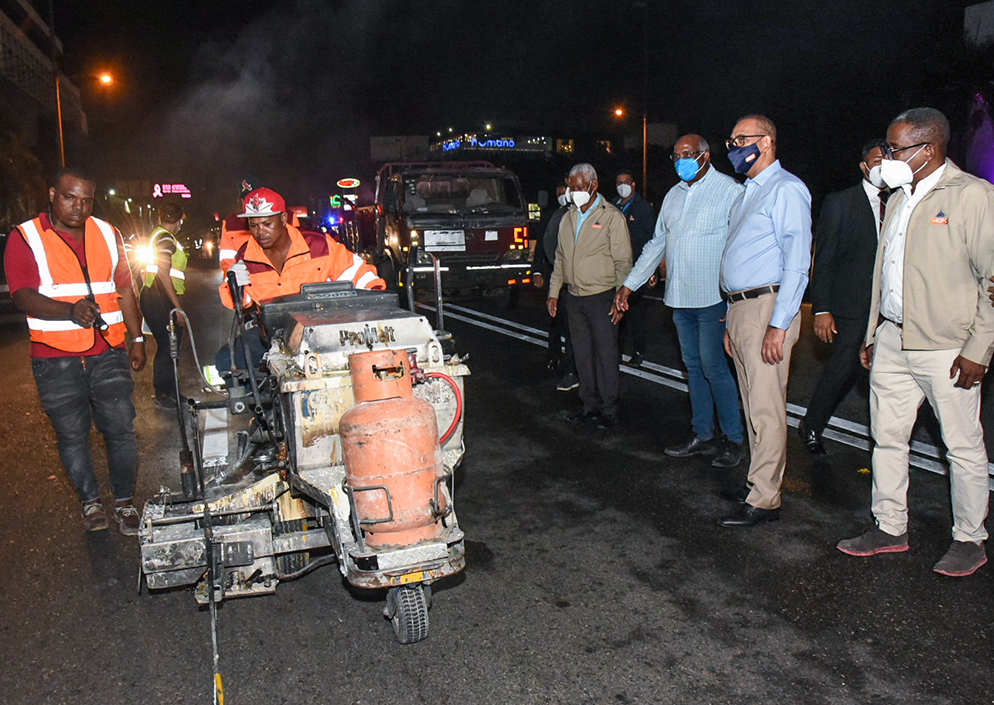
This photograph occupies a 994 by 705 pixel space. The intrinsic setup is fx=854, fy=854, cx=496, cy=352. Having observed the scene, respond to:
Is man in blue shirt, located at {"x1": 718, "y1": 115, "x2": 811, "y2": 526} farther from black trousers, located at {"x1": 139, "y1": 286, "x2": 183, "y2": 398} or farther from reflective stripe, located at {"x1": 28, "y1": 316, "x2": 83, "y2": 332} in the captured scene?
black trousers, located at {"x1": 139, "y1": 286, "x2": 183, "y2": 398}

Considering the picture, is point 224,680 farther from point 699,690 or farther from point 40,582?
point 699,690

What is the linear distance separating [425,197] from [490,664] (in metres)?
12.0

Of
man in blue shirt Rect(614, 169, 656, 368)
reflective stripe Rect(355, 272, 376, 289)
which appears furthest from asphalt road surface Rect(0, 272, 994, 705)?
man in blue shirt Rect(614, 169, 656, 368)

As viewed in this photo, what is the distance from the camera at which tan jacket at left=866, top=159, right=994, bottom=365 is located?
3.75 meters

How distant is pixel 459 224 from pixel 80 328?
32.0ft

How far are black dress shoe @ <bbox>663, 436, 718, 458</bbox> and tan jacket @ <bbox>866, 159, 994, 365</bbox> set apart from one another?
7.11 feet

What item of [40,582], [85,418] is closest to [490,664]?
[40,582]

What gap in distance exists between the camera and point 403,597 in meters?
3.39

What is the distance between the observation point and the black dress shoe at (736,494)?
16.5 feet

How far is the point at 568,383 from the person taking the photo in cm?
820

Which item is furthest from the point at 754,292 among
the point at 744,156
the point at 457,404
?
the point at 457,404

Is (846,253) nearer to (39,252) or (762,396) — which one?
(762,396)

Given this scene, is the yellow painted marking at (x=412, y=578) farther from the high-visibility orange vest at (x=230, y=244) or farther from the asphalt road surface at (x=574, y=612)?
the high-visibility orange vest at (x=230, y=244)

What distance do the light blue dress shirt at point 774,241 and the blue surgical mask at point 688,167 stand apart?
0.88 meters
